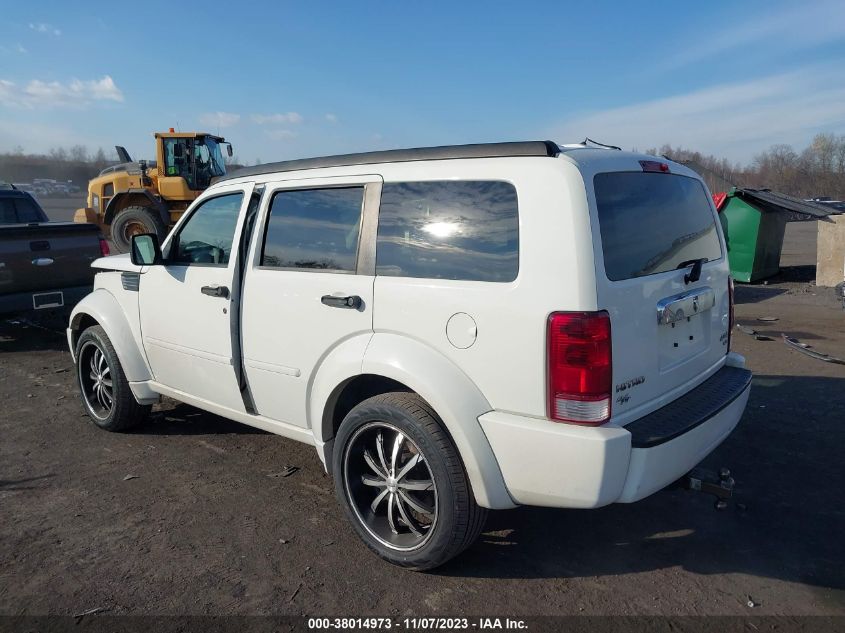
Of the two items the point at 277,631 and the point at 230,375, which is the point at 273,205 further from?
the point at 277,631

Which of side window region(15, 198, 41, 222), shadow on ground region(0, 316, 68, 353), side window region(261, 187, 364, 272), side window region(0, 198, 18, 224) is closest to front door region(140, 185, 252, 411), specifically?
side window region(261, 187, 364, 272)

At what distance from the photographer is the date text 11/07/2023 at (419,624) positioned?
280 cm

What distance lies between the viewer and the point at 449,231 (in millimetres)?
3078

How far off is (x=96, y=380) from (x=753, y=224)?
12.2 metres

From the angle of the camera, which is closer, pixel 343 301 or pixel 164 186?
pixel 343 301

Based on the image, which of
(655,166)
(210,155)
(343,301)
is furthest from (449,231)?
(210,155)

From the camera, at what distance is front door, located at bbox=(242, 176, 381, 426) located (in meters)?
3.40

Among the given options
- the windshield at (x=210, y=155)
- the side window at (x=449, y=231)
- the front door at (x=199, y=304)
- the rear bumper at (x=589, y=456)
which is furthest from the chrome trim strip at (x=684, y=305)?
the windshield at (x=210, y=155)

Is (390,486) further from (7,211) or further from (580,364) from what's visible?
(7,211)

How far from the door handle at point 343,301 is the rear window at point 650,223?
1247 millimetres

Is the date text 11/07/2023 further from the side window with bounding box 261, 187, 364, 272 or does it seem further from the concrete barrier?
the concrete barrier

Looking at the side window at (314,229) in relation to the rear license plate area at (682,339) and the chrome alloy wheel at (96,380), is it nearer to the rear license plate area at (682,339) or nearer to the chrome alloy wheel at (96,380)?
the rear license plate area at (682,339)

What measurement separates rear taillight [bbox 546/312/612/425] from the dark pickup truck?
7223 mm

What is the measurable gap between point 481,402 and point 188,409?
12.3 ft
